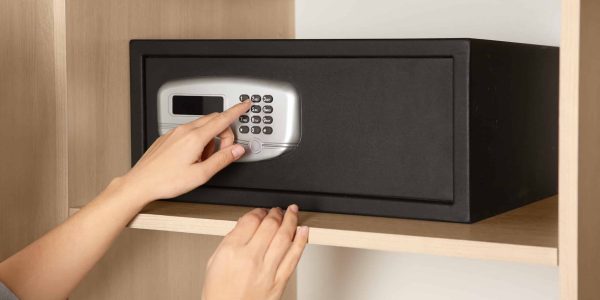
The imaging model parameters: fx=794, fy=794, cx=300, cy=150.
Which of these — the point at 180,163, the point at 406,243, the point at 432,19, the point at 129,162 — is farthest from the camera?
the point at 432,19

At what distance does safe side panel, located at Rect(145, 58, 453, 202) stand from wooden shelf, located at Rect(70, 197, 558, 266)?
4cm

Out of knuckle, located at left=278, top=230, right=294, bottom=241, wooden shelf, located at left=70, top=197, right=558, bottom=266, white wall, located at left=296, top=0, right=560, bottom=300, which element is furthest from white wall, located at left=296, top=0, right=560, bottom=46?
knuckle, located at left=278, top=230, right=294, bottom=241

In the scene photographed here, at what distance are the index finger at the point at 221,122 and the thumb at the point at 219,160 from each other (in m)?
0.02

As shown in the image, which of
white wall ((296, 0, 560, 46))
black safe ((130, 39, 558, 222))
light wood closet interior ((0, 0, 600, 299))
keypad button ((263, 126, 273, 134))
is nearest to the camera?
light wood closet interior ((0, 0, 600, 299))

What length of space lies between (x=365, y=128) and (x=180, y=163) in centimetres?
21

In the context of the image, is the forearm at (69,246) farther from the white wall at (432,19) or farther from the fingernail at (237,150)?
the white wall at (432,19)

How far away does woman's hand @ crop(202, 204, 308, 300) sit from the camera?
0.83m

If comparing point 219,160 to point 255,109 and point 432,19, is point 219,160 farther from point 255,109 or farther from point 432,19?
point 432,19

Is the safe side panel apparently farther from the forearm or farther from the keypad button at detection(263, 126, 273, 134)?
the forearm

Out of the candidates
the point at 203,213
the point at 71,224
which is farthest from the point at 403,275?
the point at 71,224

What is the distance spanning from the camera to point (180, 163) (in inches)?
34.9

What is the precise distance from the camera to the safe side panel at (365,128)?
823mm

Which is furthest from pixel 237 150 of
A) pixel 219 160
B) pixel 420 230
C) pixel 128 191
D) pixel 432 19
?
pixel 432 19

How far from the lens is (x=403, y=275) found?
4.07ft
